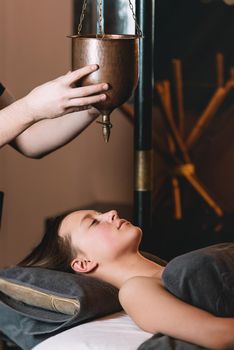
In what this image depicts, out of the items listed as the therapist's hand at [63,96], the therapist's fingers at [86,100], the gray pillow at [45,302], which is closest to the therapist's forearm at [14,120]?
the therapist's hand at [63,96]

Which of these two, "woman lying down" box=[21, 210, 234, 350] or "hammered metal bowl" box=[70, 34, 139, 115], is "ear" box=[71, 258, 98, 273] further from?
"hammered metal bowl" box=[70, 34, 139, 115]

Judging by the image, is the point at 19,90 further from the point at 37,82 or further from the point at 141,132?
the point at 141,132

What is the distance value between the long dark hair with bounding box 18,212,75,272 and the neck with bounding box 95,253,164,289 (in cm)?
13

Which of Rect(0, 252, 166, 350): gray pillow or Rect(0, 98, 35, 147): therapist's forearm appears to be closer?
Rect(0, 252, 166, 350): gray pillow

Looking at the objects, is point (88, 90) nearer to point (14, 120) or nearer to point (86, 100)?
point (86, 100)

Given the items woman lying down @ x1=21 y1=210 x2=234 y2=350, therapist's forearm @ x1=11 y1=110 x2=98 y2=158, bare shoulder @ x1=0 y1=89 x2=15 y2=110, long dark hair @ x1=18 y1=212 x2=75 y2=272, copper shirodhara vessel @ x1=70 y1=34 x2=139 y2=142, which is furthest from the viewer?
bare shoulder @ x1=0 y1=89 x2=15 y2=110

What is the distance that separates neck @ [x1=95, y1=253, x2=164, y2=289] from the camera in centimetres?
246

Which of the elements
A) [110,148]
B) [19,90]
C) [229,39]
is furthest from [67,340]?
[229,39]

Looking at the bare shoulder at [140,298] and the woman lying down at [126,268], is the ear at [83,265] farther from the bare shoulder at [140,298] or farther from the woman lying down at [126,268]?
the bare shoulder at [140,298]

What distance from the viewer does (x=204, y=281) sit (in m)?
2.15

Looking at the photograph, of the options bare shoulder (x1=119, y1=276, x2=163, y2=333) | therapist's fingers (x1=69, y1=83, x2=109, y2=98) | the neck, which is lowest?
the neck

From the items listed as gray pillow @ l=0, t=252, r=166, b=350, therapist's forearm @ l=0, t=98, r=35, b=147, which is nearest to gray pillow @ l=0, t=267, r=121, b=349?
gray pillow @ l=0, t=252, r=166, b=350

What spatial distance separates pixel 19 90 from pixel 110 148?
0.78 metres

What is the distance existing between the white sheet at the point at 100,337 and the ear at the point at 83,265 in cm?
24
